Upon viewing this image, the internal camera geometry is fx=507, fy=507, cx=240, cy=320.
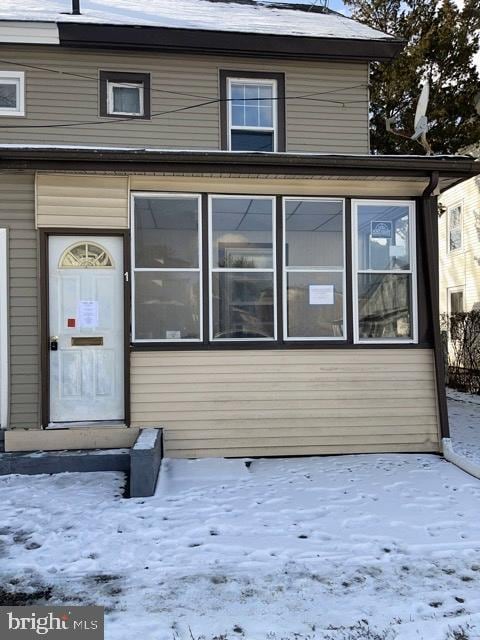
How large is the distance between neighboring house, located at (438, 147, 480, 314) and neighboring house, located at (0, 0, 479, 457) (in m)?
8.17

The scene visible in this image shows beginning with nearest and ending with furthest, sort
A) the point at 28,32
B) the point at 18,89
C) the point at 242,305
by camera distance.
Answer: the point at 242,305 → the point at 28,32 → the point at 18,89

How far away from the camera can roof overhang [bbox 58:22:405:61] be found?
6.61 m

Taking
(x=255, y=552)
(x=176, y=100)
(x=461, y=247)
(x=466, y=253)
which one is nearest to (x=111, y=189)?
(x=176, y=100)

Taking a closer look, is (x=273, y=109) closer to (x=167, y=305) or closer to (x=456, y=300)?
(x=167, y=305)

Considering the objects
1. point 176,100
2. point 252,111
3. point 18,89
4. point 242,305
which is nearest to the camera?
point 242,305

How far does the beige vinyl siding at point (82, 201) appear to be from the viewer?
568cm

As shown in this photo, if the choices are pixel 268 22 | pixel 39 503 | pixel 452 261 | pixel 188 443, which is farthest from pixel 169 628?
pixel 452 261

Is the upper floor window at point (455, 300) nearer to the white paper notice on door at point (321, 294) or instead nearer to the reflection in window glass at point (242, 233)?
the white paper notice on door at point (321, 294)

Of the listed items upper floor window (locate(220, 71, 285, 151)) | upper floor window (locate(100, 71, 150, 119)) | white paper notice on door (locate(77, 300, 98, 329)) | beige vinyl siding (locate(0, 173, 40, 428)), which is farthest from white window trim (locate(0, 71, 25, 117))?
white paper notice on door (locate(77, 300, 98, 329))

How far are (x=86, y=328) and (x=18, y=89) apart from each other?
3.51 metres

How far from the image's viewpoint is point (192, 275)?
237 inches

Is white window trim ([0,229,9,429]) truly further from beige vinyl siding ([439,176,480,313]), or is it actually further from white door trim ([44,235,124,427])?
beige vinyl siding ([439,176,480,313])

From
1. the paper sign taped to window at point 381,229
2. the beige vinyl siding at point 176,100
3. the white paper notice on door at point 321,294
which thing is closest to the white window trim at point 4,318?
the beige vinyl siding at point 176,100

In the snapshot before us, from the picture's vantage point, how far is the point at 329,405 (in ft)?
19.6
